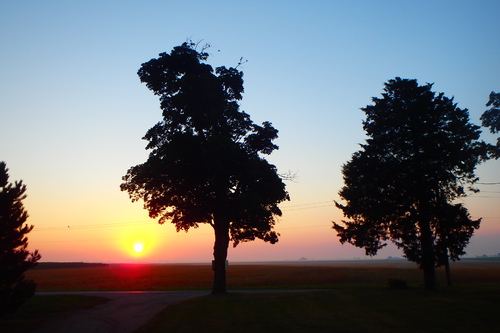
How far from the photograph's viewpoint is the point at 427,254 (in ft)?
105

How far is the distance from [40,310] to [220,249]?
41.7ft

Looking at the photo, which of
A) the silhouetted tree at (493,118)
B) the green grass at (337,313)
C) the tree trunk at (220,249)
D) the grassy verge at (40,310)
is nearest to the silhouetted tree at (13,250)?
the grassy verge at (40,310)

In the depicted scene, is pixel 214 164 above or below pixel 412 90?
below

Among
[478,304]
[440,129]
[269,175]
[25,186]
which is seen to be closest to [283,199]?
[269,175]

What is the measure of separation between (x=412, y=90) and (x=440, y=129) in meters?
3.66

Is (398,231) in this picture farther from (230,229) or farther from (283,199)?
(230,229)

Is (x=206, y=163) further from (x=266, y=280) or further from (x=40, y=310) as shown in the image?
(x=266, y=280)

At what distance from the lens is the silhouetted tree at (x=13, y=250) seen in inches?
886

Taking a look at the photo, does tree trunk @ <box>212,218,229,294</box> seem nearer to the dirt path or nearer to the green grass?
the dirt path

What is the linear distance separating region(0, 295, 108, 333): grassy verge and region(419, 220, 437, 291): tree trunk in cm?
2283

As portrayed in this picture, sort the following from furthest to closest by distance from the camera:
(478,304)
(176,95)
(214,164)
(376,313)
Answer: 1. (176,95)
2. (214,164)
3. (478,304)
4. (376,313)

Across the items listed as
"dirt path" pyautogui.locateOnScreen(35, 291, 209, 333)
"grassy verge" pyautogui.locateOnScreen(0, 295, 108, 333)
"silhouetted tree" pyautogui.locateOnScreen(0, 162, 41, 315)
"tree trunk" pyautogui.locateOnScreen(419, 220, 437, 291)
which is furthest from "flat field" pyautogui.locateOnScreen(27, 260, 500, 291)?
"silhouetted tree" pyautogui.locateOnScreen(0, 162, 41, 315)

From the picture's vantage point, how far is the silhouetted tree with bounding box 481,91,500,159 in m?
35.9

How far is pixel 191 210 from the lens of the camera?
3434cm
